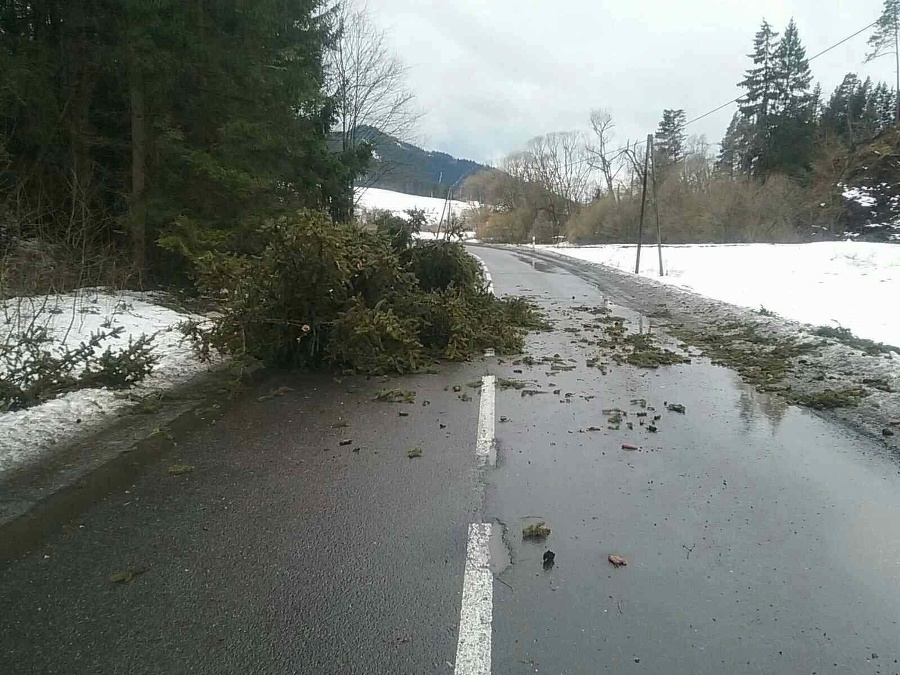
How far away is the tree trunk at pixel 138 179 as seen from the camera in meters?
12.2

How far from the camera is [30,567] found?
3322 mm

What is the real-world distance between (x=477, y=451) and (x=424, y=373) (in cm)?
302

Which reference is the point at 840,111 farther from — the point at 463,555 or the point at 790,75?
the point at 463,555

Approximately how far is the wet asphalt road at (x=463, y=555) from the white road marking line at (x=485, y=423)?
9cm

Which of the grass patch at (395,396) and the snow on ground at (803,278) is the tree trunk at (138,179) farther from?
the snow on ground at (803,278)

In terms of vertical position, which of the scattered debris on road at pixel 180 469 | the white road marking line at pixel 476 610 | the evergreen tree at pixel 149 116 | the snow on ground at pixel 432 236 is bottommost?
the scattered debris on road at pixel 180 469

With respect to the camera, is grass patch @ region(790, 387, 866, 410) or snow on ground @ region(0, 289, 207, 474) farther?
grass patch @ region(790, 387, 866, 410)

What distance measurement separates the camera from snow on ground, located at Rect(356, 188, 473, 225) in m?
12.4

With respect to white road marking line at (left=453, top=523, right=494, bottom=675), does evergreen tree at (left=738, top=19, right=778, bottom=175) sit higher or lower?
higher

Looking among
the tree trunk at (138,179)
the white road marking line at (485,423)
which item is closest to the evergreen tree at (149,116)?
the tree trunk at (138,179)

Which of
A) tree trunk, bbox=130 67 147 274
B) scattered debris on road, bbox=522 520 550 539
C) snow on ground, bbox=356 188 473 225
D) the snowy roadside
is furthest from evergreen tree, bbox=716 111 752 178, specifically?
scattered debris on road, bbox=522 520 550 539

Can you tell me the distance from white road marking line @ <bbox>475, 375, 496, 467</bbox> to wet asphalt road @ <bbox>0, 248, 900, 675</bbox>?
0.09m

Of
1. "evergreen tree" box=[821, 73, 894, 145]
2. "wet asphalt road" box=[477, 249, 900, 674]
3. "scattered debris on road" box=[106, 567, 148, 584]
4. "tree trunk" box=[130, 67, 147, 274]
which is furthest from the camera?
"evergreen tree" box=[821, 73, 894, 145]

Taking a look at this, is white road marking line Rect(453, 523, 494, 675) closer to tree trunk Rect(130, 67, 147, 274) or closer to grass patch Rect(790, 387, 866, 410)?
grass patch Rect(790, 387, 866, 410)
